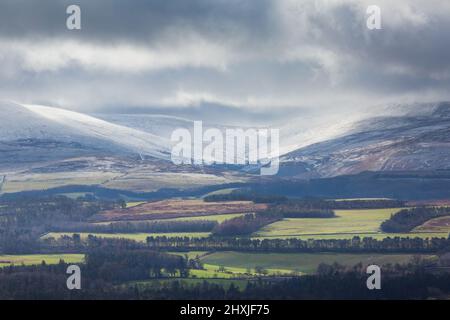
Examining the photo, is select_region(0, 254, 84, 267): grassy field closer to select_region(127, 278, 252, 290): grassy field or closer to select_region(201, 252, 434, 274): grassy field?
select_region(201, 252, 434, 274): grassy field

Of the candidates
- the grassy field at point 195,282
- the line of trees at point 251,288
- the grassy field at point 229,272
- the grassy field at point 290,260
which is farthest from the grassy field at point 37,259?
the grassy field at point 195,282

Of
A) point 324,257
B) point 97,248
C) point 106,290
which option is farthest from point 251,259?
point 106,290

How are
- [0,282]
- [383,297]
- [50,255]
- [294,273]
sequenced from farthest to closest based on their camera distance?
[50,255] → [294,273] → [0,282] → [383,297]

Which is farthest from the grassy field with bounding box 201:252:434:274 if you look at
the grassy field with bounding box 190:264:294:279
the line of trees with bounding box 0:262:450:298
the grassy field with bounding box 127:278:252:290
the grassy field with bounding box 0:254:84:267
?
the grassy field with bounding box 0:254:84:267

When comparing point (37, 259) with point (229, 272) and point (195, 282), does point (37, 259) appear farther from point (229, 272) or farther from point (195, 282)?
point (195, 282)

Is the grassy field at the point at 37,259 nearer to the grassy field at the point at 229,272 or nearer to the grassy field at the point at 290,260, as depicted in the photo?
the grassy field at the point at 290,260

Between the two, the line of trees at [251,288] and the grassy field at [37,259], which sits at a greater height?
the grassy field at [37,259]
